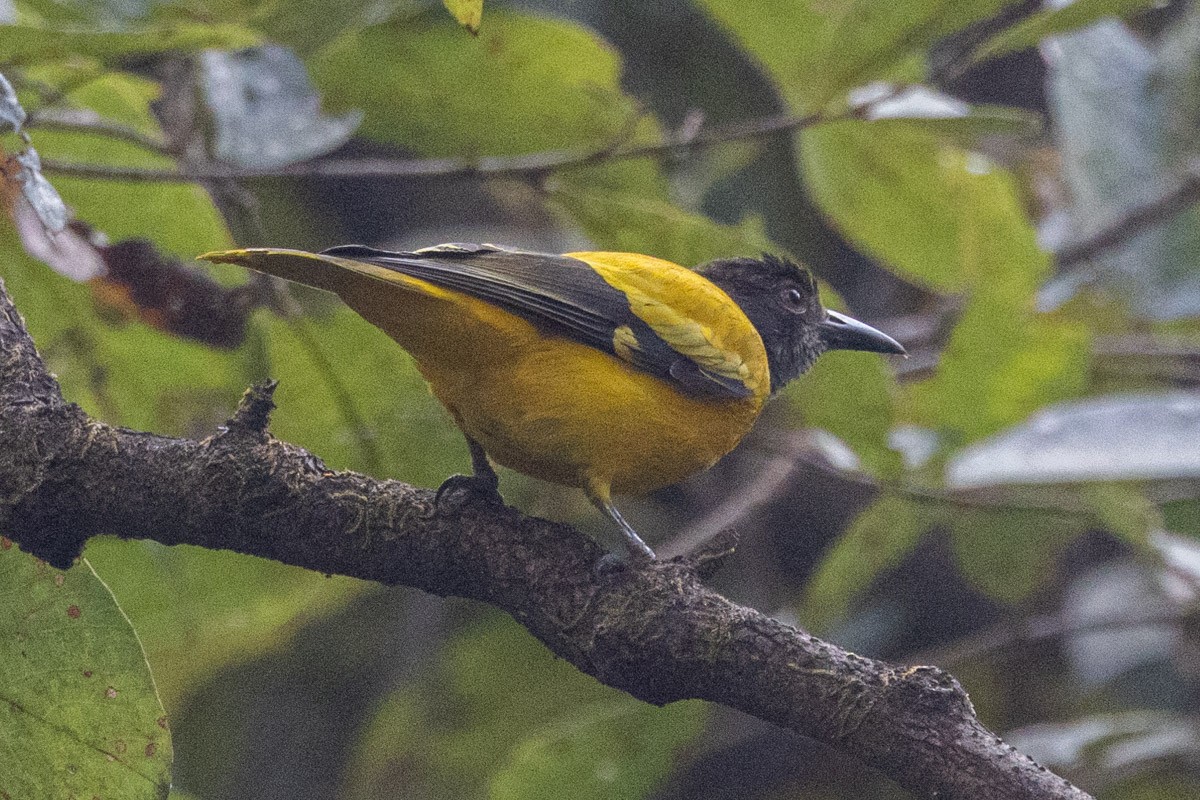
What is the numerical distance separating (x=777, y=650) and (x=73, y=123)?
1.82m

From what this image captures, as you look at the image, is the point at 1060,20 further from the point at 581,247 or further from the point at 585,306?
the point at 581,247

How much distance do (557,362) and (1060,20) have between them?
137 cm

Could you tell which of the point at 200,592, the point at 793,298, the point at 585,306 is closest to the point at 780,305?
the point at 793,298

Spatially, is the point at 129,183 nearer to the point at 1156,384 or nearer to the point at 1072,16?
the point at 1072,16

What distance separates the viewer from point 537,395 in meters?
2.36

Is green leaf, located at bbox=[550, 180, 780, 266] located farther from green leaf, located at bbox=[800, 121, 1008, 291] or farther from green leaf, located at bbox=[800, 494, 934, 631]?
green leaf, located at bbox=[800, 494, 934, 631]

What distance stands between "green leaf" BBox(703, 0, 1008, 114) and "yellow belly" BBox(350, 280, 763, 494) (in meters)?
0.87

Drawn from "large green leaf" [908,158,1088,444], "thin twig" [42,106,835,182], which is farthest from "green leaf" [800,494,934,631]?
"thin twig" [42,106,835,182]

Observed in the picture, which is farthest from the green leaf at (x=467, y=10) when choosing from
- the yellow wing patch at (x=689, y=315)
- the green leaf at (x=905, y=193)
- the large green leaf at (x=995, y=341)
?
the large green leaf at (x=995, y=341)

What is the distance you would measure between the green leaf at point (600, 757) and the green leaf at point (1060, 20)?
176 cm

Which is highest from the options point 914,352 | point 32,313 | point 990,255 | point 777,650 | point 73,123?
point 914,352

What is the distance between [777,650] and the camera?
6.18 feet

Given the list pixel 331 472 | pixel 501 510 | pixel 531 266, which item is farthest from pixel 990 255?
pixel 331 472

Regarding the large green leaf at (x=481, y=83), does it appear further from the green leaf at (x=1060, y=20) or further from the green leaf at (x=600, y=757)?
the green leaf at (x=600, y=757)
